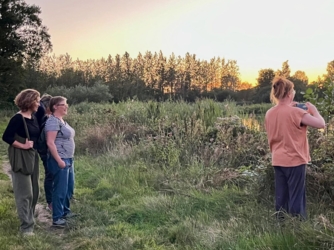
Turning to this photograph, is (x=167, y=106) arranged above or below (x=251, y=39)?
below

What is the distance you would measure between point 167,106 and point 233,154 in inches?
253

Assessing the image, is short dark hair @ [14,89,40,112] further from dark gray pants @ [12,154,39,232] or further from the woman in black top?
dark gray pants @ [12,154,39,232]

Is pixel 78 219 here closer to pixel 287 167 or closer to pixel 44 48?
pixel 287 167

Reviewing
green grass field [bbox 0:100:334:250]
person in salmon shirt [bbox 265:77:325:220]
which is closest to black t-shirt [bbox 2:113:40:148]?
green grass field [bbox 0:100:334:250]

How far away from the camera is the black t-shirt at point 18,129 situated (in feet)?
15.3

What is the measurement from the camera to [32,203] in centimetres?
505

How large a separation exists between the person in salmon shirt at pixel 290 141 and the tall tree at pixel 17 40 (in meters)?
28.7

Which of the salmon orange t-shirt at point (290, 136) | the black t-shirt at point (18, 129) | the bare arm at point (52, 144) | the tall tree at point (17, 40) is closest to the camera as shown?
the salmon orange t-shirt at point (290, 136)

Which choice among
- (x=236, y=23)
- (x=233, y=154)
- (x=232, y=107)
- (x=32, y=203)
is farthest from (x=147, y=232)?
(x=236, y=23)

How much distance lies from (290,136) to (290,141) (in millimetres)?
60

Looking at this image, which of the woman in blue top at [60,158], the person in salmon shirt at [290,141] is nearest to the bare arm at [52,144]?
the woman in blue top at [60,158]

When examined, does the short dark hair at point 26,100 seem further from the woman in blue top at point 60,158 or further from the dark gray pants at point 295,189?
the dark gray pants at point 295,189

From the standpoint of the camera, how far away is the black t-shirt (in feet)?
15.3

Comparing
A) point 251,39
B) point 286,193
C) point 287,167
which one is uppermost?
point 251,39
